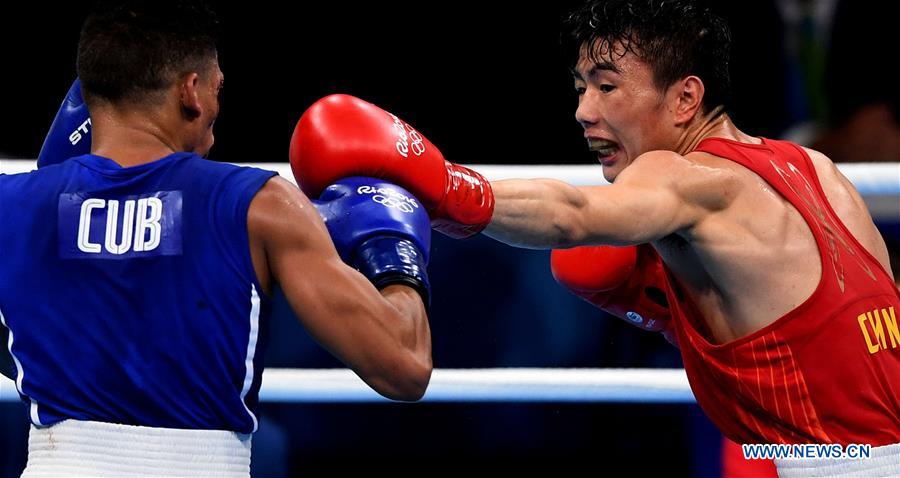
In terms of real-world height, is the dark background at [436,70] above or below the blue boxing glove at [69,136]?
below

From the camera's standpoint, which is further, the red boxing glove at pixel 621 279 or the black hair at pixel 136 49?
the red boxing glove at pixel 621 279

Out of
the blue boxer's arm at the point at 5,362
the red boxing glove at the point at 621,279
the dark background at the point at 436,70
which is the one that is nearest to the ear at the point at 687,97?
the red boxing glove at the point at 621,279

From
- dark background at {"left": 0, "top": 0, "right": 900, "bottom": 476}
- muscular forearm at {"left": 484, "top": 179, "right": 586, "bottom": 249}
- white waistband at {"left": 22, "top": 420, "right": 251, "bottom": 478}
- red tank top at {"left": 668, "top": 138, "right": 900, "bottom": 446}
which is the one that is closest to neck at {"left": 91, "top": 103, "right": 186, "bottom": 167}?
white waistband at {"left": 22, "top": 420, "right": 251, "bottom": 478}

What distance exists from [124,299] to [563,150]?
10.6 ft

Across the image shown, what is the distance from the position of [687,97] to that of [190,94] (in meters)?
1.14

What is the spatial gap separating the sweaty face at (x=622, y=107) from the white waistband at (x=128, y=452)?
1.17 metres

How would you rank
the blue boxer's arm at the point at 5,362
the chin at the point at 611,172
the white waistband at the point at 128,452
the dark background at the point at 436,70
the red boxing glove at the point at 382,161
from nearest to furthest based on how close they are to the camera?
the white waistband at the point at 128,452, the blue boxer's arm at the point at 5,362, the red boxing glove at the point at 382,161, the chin at the point at 611,172, the dark background at the point at 436,70

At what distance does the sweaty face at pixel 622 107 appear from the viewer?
8.34 feet

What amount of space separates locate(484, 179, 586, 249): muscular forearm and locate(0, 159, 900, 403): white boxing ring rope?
795mm

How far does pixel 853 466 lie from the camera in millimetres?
2271

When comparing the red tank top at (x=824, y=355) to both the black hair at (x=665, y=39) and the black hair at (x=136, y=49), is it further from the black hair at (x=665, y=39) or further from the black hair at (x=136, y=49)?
the black hair at (x=136, y=49)

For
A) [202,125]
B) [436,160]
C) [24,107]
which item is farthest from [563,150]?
[202,125]

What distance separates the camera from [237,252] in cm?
185

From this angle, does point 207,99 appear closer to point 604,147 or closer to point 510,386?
point 604,147
